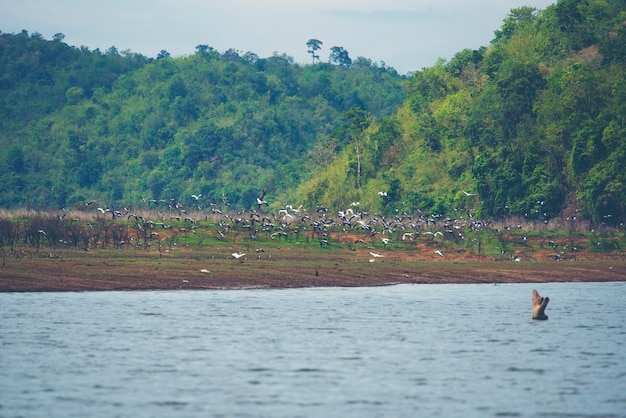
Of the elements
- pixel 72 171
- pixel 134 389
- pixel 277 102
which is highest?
pixel 277 102

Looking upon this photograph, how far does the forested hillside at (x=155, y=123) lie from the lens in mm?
111562

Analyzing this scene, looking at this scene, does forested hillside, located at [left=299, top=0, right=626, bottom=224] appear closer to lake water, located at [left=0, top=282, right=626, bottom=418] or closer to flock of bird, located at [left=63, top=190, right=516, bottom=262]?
flock of bird, located at [left=63, top=190, right=516, bottom=262]

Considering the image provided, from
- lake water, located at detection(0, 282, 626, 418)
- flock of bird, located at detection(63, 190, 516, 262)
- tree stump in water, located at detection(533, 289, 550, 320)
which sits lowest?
lake water, located at detection(0, 282, 626, 418)

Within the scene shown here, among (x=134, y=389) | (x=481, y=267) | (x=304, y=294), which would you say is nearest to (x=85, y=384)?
(x=134, y=389)

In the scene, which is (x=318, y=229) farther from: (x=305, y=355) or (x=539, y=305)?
(x=305, y=355)

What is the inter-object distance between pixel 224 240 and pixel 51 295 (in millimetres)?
17203

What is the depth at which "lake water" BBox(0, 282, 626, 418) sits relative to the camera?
808 inches

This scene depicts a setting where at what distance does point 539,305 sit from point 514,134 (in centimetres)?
4134

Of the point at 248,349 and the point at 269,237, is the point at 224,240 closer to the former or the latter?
the point at 269,237

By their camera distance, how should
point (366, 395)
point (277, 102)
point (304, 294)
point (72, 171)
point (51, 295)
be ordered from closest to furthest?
1. point (366, 395)
2. point (51, 295)
3. point (304, 294)
4. point (72, 171)
5. point (277, 102)

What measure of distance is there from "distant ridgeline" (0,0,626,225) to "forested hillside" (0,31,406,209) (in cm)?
22

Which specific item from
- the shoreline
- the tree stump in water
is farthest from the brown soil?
the tree stump in water

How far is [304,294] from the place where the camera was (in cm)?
3888

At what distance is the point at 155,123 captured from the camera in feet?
399
